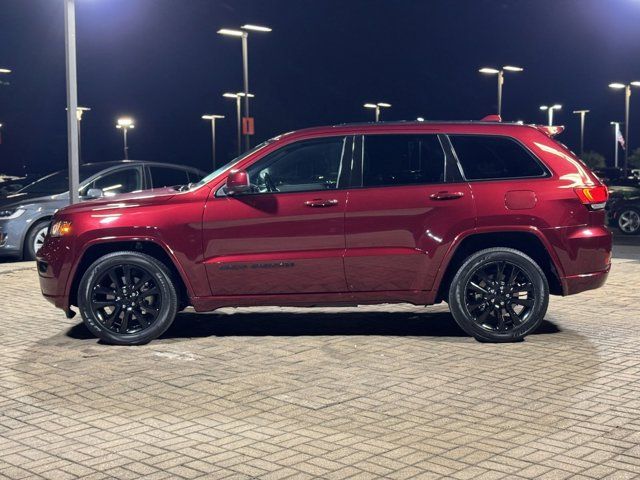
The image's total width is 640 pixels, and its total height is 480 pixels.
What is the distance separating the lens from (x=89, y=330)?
8.77 metres

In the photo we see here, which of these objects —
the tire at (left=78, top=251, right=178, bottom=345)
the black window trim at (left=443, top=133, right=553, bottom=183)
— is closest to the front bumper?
the tire at (left=78, top=251, right=178, bottom=345)

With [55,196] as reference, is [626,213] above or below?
below

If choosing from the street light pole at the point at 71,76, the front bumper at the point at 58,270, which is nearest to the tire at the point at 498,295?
the front bumper at the point at 58,270

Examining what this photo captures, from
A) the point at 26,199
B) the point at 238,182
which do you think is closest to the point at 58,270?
the point at 238,182

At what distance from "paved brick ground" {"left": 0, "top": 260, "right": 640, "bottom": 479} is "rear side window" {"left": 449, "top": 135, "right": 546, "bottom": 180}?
1.40 metres

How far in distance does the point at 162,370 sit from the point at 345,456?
2571 millimetres

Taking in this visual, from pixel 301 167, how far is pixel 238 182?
61cm

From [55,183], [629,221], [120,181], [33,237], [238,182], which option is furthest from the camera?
[629,221]

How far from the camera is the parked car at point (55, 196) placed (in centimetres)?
1559

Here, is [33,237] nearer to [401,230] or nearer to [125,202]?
[125,202]

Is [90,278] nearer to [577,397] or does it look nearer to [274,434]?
[274,434]

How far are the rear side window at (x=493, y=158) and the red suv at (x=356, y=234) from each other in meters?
0.01

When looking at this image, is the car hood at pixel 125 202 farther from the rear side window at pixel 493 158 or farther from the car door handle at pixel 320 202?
the rear side window at pixel 493 158

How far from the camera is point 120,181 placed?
15.9 meters
